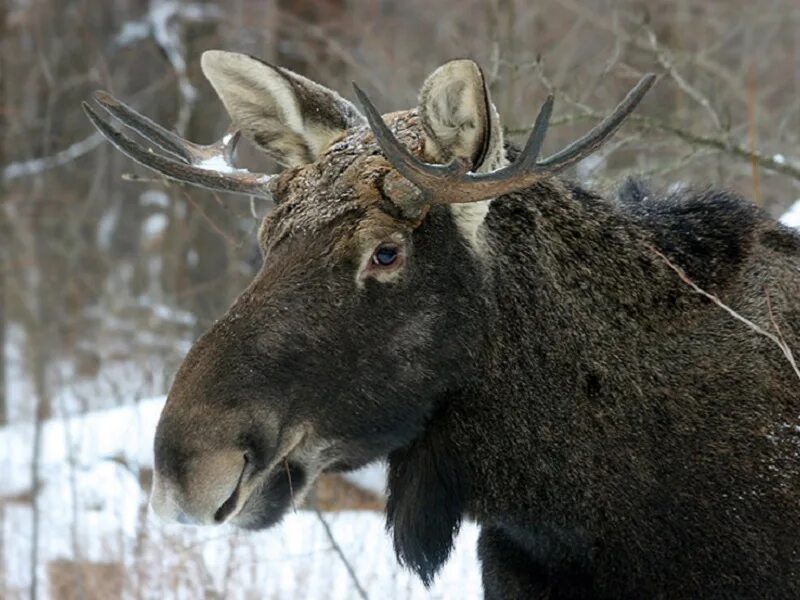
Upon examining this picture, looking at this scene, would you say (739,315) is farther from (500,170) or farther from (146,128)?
(146,128)

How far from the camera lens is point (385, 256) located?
345cm

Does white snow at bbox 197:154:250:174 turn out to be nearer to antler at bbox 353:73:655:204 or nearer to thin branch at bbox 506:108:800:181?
antler at bbox 353:73:655:204

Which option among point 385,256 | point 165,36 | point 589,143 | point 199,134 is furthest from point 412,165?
point 165,36

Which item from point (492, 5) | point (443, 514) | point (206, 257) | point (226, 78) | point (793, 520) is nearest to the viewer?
point (793, 520)

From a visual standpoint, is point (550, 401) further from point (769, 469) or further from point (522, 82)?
point (522, 82)

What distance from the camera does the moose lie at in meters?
3.31

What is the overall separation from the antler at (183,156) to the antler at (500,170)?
72 cm

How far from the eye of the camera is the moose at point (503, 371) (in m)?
3.31

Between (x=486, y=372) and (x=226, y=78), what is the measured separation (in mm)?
1259

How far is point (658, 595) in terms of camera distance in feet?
11.5

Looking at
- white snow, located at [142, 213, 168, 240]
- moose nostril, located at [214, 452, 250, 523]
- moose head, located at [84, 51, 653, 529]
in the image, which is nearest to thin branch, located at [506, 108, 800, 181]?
moose head, located at [84, 51, 653, 529]

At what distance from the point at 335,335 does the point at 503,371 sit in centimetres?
51

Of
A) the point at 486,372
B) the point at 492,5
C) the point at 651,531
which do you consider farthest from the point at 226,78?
the point at 492,5

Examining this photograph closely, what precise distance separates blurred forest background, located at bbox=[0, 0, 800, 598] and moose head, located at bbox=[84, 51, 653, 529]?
1.57 meters
